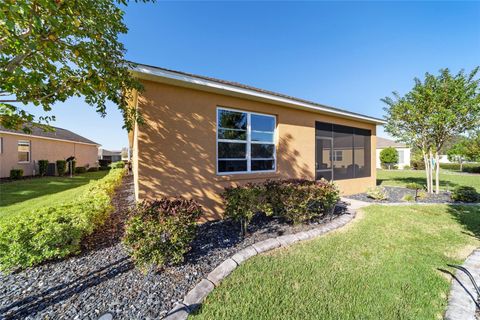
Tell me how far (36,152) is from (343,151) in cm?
2418

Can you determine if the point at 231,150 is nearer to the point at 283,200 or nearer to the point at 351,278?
the point at 283,200

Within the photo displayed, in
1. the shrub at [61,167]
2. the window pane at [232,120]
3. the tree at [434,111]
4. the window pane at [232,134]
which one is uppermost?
the tree at [434,111]

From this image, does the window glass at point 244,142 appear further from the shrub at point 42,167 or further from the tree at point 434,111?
the shrub at point 42,167

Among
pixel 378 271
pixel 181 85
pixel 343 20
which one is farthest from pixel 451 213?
pixel 181 85

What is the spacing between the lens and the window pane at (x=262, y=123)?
692cm

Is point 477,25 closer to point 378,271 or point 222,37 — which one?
point 222,37

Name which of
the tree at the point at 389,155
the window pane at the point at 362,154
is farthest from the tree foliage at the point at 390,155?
the window pane at the point at 362,154

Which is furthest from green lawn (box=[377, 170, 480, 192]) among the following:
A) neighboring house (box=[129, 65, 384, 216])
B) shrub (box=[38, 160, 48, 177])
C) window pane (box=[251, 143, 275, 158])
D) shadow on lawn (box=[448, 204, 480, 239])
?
shrub (box=[38, 160, 48, 177])

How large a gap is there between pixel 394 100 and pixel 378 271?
1051cm

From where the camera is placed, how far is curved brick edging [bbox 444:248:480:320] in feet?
7.90

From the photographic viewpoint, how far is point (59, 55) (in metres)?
2.89

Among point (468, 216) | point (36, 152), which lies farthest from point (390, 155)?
point (36, 152)

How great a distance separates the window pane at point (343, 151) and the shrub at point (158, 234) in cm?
831

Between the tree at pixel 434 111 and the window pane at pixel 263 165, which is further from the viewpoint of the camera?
the tree at pixel 434 111
